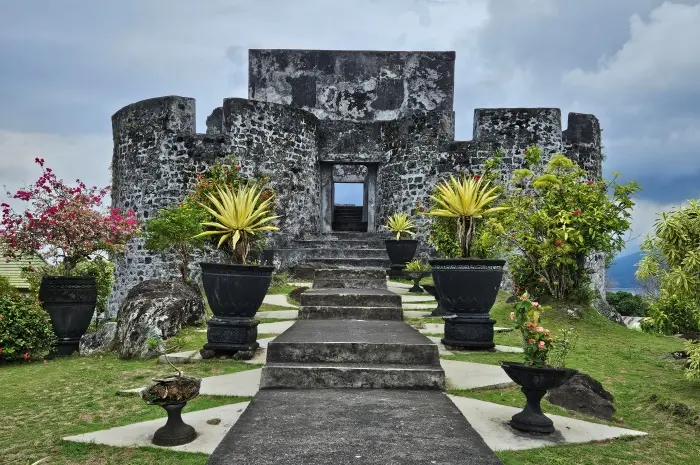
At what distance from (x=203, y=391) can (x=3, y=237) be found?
535 centimetres

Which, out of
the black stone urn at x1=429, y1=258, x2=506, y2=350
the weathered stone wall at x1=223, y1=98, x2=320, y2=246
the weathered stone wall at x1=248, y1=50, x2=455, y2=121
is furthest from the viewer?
the weathered stone wall at x1=248, y1=50, x2=455, y2=121

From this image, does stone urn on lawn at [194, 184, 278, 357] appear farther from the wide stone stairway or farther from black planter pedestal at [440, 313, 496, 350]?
black planter pedestal at [440, 313, 496, 350]

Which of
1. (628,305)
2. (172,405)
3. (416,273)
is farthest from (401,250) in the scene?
(628,305)

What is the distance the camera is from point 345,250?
12.3 metres

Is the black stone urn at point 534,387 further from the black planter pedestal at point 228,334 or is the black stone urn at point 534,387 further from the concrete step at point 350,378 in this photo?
the black planter pedestal at point 228,334

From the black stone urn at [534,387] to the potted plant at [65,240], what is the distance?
20.8 ft

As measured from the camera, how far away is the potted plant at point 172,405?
Result: 127 inches

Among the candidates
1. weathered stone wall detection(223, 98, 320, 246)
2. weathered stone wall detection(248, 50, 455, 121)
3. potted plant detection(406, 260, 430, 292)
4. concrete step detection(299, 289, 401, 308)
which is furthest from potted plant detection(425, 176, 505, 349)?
weathered stone wall detection(248, 50, 455, 121)

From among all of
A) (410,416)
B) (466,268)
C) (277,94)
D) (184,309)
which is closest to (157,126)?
(277,94)

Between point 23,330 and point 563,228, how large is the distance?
26.0 ft

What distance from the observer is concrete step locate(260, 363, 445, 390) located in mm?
4184

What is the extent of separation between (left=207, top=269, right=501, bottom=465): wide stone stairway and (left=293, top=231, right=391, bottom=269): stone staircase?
5825 mm

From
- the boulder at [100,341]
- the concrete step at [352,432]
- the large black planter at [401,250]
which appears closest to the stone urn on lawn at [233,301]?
the concrete step at [352,432]

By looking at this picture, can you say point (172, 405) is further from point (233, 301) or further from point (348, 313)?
point (348, 313)
